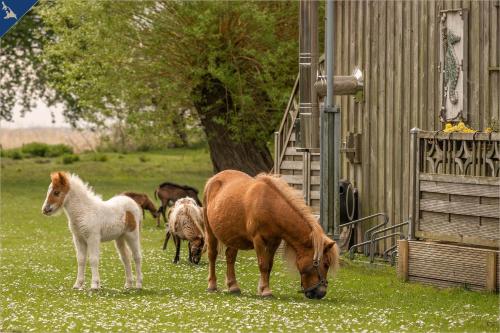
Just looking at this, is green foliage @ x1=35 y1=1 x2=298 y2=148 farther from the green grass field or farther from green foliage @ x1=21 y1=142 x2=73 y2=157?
green foliage @ x1=21 y1=142 x2=73 y2=157

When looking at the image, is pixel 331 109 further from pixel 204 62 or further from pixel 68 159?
pixel 68 159

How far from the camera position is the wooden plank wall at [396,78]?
63.2ft

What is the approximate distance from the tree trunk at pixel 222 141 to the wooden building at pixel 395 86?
9.25 m

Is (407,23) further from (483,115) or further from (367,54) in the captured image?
(483,115)

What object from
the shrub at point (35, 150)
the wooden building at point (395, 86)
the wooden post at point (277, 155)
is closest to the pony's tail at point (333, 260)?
the wooden building at point (395, 86)

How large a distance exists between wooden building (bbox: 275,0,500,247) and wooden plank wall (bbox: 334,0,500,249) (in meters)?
0.02

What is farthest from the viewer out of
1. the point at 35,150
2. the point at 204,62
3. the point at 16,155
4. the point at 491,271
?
the point at 35,150

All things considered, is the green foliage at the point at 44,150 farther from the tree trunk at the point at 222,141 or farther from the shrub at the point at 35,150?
the tree trunk at the point at 222,141

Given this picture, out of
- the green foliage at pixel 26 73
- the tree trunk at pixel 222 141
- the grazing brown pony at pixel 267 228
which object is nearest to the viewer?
the grazing brown pony at pixel 267 228

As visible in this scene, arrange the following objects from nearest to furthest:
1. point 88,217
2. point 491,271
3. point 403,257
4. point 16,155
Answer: point 491,271, point 88,217, point 403,257, point 16,155

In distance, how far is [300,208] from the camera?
52.7 ft

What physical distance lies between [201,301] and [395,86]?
309 inches

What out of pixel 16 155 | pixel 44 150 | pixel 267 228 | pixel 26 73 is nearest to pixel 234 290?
pixel 267 228

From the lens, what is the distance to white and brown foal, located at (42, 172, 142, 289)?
57.2 ft
